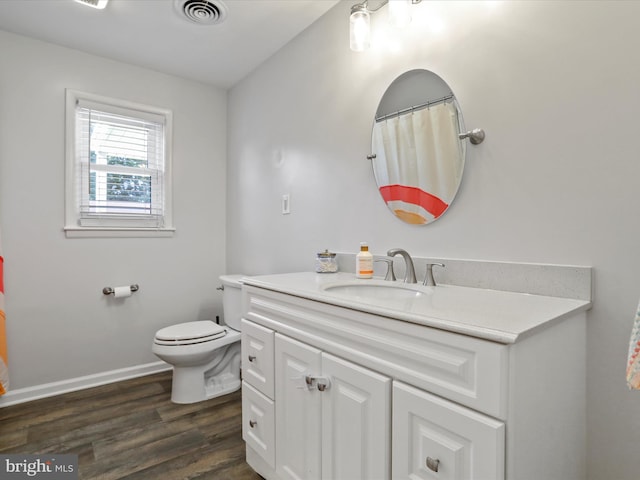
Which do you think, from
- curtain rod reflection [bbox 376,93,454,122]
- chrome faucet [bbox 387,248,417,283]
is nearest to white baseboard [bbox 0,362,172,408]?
chrome faucet [bbox 387,248,417,283]

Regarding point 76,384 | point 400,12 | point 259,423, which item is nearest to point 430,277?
point 259,423

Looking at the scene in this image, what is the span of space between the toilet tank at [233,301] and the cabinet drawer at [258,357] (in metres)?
0.87

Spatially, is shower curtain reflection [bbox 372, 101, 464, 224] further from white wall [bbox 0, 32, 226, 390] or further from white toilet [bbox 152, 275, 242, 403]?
white wall [bbox 0, 32, 226, 390]

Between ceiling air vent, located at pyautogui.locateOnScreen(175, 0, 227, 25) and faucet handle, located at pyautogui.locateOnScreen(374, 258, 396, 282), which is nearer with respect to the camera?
faucet handle, located at pyautogui.locateOnScreen(374, 258, 396, 282)

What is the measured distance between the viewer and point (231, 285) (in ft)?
8.11

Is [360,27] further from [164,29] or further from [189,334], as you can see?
[189,334]

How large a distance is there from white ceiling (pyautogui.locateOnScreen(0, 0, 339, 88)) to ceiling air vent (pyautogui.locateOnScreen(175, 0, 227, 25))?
0.10 feet

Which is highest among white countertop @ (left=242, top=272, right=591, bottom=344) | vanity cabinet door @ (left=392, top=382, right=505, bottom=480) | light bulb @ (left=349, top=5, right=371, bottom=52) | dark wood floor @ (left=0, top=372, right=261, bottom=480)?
light bulb @ (left=349, top=5, right=371, bottom=52)

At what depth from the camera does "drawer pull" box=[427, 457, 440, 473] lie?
2.64 feet

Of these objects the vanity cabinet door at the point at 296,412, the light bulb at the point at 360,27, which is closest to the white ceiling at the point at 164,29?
the light bulb at the point at 360,27

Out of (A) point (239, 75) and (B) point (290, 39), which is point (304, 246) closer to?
(B) point (290, 39)

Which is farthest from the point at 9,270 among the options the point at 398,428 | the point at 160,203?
the point at 398,428

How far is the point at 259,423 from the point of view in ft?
4.77

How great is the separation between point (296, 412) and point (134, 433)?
45.5 inches
